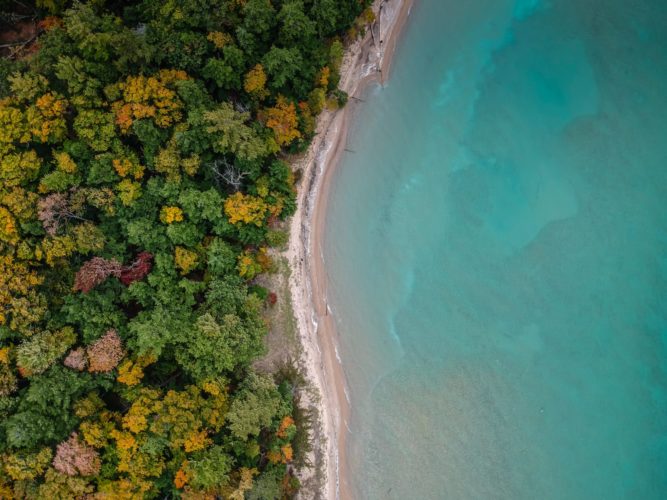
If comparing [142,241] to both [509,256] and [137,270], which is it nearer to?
[137,270]

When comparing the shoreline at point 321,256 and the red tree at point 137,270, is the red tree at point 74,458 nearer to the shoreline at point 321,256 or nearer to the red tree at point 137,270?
the red tree at point 137,270

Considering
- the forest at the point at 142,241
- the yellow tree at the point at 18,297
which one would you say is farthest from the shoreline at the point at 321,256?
the yellow tree at the point at 18,297

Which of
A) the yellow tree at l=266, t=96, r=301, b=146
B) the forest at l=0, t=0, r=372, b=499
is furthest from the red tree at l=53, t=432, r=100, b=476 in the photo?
the yellow tree at l=266, t=96, r=301, b=146

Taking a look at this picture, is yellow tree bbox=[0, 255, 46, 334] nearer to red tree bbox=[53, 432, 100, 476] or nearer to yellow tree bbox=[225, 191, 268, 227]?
red tree bbox=[53, 432, 100, 476]

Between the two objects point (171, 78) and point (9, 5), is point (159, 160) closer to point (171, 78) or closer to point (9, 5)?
point (171, 78)

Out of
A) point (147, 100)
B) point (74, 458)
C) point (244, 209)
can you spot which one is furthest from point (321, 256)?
point (74, 458)
